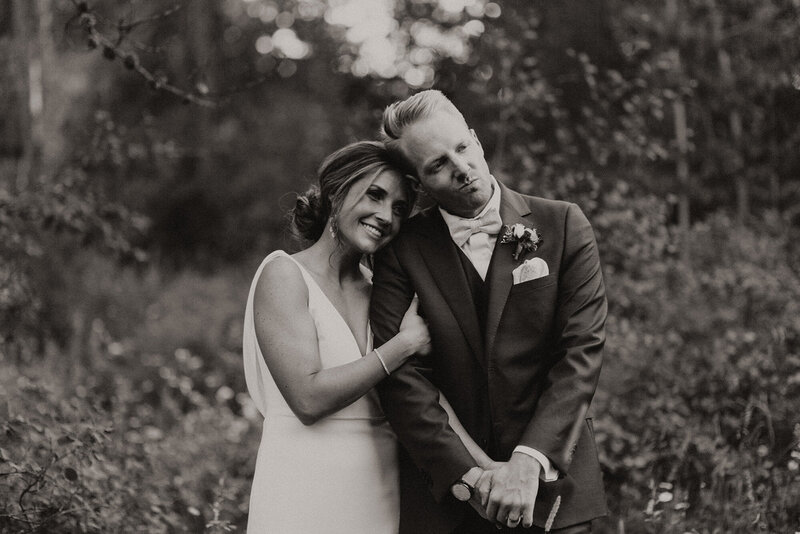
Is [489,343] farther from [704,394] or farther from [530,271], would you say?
[704,394]

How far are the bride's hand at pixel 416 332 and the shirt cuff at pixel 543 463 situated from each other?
0.51 meters

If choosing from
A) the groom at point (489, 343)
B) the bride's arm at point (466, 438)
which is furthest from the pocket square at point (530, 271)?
the bride's arm at point (466, 438)

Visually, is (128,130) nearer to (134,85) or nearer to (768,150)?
(768,150)

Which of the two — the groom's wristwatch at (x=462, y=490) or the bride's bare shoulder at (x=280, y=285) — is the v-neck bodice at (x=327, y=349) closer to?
the bride's bare shoulder at (x=280, y=285)

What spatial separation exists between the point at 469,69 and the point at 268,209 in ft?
41.1

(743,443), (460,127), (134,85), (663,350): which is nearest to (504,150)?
(663,350)

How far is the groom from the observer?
2953 mm

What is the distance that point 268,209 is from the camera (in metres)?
18.7

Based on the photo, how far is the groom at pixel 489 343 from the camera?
295cm

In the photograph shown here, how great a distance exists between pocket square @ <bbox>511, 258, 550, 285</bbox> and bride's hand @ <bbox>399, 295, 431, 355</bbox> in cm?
39

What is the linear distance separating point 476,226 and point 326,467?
1.09 meters

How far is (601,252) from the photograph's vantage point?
5793mm

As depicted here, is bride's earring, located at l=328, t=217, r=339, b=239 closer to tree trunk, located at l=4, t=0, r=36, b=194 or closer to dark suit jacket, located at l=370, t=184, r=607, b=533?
dark suit jacket, located at l=370, t=184, r=607, b=533

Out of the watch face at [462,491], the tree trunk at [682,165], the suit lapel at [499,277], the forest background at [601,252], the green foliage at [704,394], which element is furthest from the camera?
the tree trunk at [682,165]
